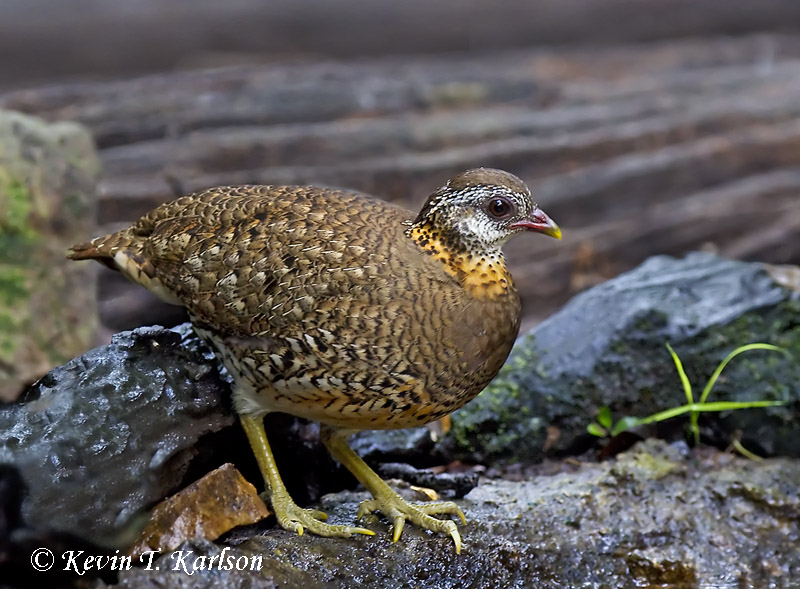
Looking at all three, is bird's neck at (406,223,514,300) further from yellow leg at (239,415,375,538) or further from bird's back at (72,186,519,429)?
yellow leg at (239,415,375,538)

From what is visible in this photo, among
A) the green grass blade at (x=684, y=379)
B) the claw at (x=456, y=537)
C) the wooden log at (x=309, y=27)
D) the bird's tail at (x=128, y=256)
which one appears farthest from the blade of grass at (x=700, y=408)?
the wooden log at (x=309, y=27)

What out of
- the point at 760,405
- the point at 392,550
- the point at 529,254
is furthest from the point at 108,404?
the point at 529,254

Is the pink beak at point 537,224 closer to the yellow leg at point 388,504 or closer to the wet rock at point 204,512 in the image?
the yellow leg at point 388,504

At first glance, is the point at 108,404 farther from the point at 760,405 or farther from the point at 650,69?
the point at 650,69

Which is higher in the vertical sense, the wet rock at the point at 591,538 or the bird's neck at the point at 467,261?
the bird's neck at the point at 467,261

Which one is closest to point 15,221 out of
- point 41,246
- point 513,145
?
point 41,246

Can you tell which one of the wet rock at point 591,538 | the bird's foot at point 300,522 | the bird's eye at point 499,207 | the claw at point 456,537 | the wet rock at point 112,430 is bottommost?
the wet rock at point 591,538
